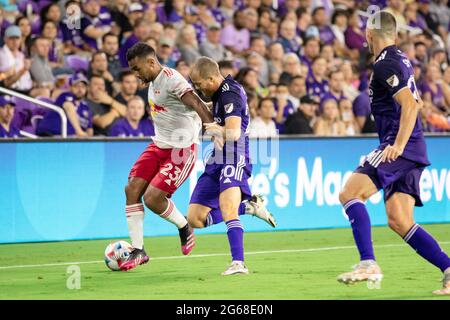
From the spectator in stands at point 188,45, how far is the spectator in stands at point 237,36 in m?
1.06

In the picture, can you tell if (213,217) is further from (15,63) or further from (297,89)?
(297,89)

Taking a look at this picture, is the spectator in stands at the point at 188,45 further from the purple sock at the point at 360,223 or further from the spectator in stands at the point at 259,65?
the purple sock at the point at 360,223

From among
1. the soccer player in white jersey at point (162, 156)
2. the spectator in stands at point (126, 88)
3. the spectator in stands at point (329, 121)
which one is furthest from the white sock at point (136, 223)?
the spectator in stands at point (329, 121)

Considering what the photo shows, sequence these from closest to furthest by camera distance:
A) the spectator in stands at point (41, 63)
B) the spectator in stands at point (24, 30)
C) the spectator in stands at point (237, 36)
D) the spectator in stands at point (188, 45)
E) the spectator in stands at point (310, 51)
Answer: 1. the spectator in stands at point (41, 63)
2. the spectator in stands at point (24, 30)
3. the spectator in stands at point (188, 45)
4. the spectator in stands at point (237, 36)
5. the spectator in stands at point (310, 51)

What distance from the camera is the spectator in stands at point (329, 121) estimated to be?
55.9ft

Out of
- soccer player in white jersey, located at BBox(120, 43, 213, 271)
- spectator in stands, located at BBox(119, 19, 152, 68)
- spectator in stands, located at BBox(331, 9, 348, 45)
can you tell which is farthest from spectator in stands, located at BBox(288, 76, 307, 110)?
soccer player in white jersey, located at BBox(120, 43, 213, 271)

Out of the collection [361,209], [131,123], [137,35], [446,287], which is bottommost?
[446,287]

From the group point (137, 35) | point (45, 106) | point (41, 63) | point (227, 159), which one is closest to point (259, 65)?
point (137, 35)

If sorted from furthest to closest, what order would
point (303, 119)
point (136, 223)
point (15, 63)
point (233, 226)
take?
point (303, 119) → point (15, 63) → point (136, 223) → point (233, 226)

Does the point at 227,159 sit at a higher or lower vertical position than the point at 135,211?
higher

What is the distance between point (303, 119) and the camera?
16.6 metres

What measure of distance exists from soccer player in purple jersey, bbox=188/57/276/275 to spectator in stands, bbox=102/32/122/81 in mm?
5950

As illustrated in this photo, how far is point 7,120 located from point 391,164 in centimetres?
730

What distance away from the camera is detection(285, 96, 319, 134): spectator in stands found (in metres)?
16.4
